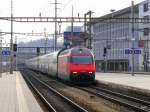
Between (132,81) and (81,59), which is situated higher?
(81,59)

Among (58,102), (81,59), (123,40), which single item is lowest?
(58,102)

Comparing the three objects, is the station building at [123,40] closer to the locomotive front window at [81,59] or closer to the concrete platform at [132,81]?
the concrete platform at [132,81]

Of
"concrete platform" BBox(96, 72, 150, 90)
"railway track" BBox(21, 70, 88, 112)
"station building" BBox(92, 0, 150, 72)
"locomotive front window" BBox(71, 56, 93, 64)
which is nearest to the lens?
"railway track" BBox(21, 70, 88, 112)

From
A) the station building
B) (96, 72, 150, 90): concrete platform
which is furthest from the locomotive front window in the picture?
→ the station building

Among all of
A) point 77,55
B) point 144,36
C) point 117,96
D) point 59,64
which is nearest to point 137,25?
point 144,36

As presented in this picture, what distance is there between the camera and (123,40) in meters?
109

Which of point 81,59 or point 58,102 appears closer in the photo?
point 58,102

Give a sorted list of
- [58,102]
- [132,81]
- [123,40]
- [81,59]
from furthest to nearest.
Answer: [123,40], [132,81], [81,59], [58,102]

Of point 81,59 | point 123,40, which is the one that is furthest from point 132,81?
point 123,40

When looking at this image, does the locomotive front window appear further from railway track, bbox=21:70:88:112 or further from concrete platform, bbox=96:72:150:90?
railway track, bbox=21:70:88:112

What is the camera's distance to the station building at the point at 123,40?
330 ft

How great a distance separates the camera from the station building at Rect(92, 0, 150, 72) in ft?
330

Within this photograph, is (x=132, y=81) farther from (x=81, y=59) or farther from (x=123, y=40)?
(x=123, y=40)

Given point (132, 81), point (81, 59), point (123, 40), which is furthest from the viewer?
point (123, 40)
